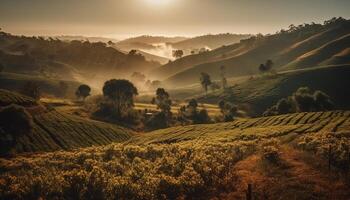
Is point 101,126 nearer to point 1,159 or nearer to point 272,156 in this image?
point 1,159

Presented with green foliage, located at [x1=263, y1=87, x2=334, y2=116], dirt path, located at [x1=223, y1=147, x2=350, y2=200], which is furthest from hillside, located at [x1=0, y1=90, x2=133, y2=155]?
dirt path, located at [x1=223, y1=147, x2=350, y2=200]

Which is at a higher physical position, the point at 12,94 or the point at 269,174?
the point at 12,94

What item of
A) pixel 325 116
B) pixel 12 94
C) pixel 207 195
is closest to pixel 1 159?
pixel 12 94

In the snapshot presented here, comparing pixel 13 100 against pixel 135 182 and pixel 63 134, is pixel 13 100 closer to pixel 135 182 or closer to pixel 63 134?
pixel 63 134

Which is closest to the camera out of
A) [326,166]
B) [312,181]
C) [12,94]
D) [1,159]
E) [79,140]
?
[312,181]

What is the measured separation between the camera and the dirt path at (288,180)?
4759cm

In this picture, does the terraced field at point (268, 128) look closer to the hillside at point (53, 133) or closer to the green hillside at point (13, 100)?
the hillside at point (53, 133)

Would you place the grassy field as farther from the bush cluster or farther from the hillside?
the hillside

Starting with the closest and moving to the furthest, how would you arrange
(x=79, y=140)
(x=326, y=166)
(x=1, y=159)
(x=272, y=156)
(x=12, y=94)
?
(x=326, y=166) → (x=272, y=156) → (x=1, y=159) → (x=79, y=140) → (x=12, y=94)

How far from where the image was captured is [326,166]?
185 ft

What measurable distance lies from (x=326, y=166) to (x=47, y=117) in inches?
4373

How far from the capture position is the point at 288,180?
5347cm

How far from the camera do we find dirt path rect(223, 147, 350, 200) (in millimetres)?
47594

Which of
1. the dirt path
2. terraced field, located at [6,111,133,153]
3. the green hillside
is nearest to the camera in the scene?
the dirt path
